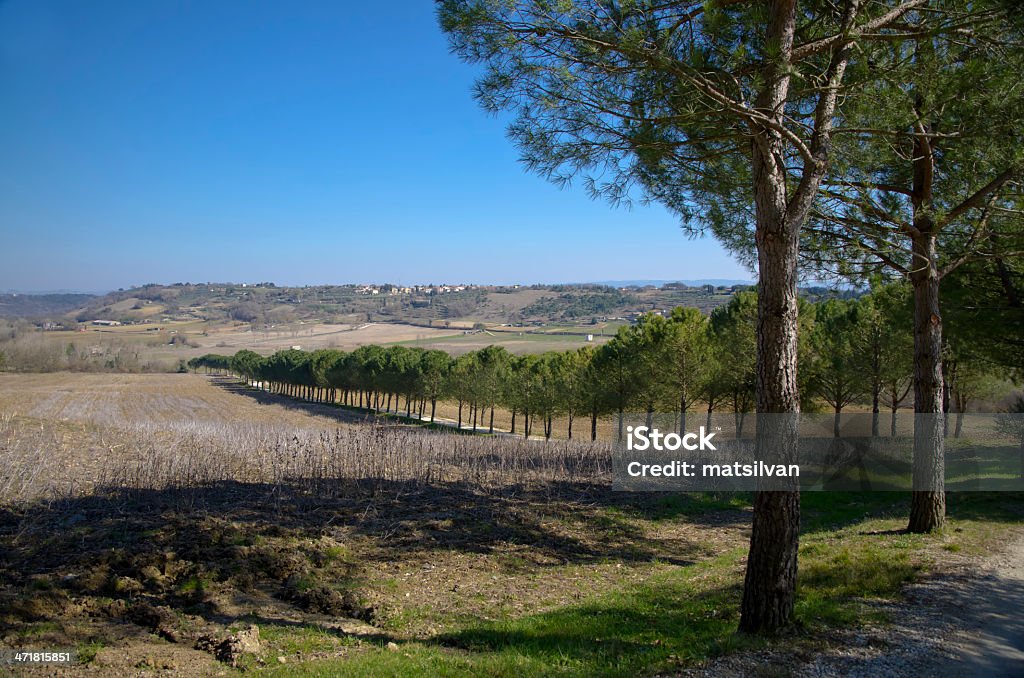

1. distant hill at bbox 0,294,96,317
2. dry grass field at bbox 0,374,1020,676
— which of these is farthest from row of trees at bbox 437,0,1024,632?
distant hill at bbox 0,294,96,317

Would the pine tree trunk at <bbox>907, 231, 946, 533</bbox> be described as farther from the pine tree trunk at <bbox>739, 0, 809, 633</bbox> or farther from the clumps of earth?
the clumps of earth

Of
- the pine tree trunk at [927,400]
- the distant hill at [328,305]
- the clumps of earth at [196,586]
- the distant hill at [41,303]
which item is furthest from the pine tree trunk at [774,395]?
the distant hill at [41,303]

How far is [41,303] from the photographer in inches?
4476

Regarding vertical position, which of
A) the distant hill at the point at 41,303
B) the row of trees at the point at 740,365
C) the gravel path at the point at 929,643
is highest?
the distant hill at the point at 41,303

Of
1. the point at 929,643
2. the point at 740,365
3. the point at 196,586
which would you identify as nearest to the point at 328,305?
the point at 740,365

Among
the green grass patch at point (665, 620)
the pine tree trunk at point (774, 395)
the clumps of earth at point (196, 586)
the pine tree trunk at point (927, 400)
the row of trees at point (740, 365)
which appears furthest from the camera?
the row of trees at point (740, 365)

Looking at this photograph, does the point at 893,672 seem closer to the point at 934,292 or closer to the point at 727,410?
the point at 934,292

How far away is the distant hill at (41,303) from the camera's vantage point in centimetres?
9994

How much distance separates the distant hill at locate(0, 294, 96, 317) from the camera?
99.9 meters

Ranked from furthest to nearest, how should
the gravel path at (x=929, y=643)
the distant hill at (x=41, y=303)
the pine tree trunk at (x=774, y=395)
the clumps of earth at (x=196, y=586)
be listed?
1. the distant hill at (x=41, y=303)
2. the clumps of earth at (x=196, y=586)
3. the pine tree trunk at (x=774, y=395)
4. the gravel path at (x=929, y=643)

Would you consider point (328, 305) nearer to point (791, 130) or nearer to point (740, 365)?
point (740, 365)

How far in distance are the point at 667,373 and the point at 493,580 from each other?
13.7m

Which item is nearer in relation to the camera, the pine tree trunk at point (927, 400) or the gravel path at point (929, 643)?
the gravel path at point (929, 643)

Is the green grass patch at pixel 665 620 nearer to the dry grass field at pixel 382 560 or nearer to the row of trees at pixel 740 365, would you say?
the dry grass field at pixel 382 560
